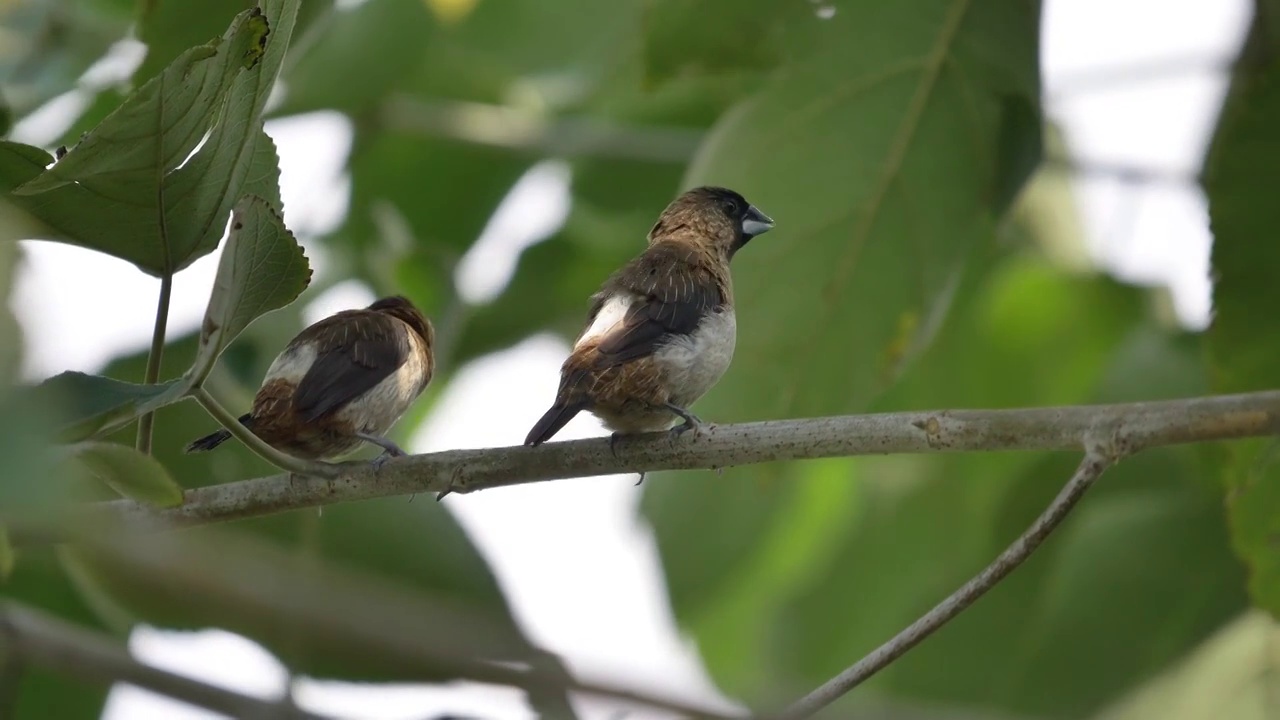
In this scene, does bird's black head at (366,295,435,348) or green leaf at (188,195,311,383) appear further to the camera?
bird's black head at (366,295,435,348)

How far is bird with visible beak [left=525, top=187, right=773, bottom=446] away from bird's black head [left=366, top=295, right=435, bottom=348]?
51cm

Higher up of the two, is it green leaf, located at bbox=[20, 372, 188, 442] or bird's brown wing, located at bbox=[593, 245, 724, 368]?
bird's brown wing, located at bbox=[593, 245, 724, 368]

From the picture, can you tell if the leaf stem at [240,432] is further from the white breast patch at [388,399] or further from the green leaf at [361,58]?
the green leaf at [361,58]

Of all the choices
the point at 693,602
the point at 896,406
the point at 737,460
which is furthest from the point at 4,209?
the point at 896,406

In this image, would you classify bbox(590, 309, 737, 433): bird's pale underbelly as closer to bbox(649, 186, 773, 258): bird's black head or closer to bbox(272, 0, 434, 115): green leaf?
bbox(649, 186, 773, 258): bird's black head

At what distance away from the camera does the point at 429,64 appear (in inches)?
224

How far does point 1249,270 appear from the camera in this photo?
11.9ft

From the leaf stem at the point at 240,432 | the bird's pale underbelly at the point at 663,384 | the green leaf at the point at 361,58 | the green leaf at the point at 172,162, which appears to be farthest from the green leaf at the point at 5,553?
the green leaf at the point at 361,58

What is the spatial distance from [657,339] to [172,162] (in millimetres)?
1469

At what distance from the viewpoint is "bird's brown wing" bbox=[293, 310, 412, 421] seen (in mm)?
3453

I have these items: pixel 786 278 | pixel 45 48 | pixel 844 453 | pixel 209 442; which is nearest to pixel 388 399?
pixel 209 442

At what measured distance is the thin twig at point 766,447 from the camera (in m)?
2.21

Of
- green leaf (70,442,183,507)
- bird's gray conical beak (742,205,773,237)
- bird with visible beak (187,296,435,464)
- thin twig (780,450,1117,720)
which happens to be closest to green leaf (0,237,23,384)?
green leaf (70,442,183,507)

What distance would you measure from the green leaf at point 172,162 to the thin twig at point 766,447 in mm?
414
